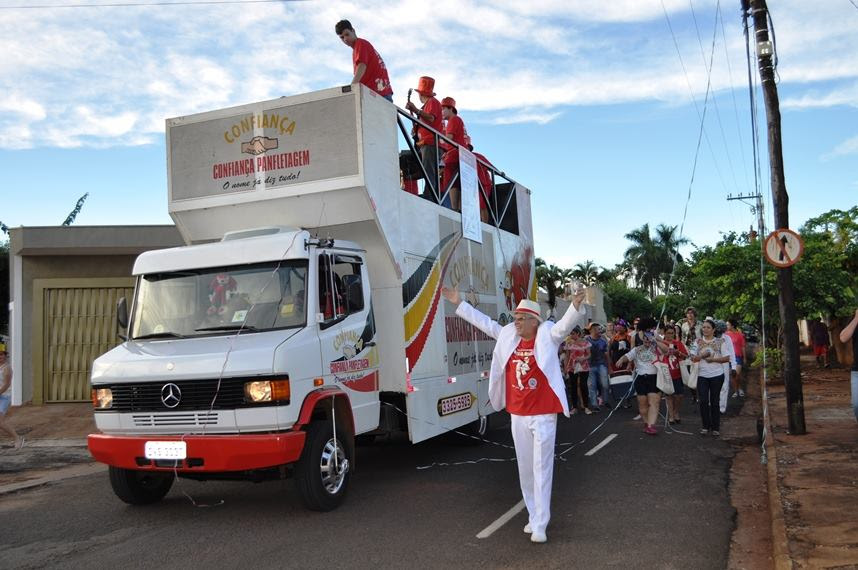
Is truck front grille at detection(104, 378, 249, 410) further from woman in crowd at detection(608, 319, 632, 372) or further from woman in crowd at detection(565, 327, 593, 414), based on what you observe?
woman in crowd at detection(608, 319, 632, 372)

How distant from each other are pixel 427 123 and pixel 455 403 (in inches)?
148

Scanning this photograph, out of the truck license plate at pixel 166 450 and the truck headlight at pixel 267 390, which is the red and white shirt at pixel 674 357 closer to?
the truck headlight at pixel 267 390

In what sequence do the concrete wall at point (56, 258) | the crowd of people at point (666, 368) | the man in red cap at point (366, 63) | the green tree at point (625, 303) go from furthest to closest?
1. the green tree at point (625, 303)
2. the concrete wall at point (56, 258)
3. the crowd of people at point (666, 368)
4. the man in red cap at point (366, 63)

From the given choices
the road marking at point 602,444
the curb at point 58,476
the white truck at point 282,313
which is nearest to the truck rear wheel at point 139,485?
the white truck at point 282,313

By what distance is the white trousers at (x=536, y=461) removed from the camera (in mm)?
5816

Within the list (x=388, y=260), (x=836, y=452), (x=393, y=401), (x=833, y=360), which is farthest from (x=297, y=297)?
(x=833, y=360)

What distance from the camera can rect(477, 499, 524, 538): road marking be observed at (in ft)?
20.0

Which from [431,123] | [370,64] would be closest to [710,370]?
[431,123]

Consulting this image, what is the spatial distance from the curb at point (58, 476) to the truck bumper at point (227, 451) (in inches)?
140

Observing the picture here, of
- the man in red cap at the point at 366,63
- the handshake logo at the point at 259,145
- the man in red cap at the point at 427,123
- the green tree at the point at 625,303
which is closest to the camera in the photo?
the handshake logo at the point at 259,145

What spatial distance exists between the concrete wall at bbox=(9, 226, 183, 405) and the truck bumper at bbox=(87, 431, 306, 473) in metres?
10.5

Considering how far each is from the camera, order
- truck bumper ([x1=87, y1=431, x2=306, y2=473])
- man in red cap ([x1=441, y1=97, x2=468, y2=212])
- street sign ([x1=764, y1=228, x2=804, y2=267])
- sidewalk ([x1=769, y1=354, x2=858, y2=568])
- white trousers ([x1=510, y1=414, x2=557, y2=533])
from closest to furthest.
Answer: sidewalk ([x1=769, y1=354, x2=858, y2=568]), white trousers ([x1=510, y1=414, x2=557, y2=533]), truck bumper ([x1=87, y1=431, x2=306, y2=473]), man in red cap ([x1=441, y1=97, x2=468, y2=212]), street sign ([x1=764, y1=228, x2=804, y2=267])

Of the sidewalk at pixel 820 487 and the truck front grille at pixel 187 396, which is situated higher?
the truck front grille at pixel 187 396

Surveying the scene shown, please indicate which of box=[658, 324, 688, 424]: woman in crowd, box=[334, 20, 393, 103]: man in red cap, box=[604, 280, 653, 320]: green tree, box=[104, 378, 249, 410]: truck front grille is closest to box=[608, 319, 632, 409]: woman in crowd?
box=[658, 324, 688, 424]: woman in crowd
